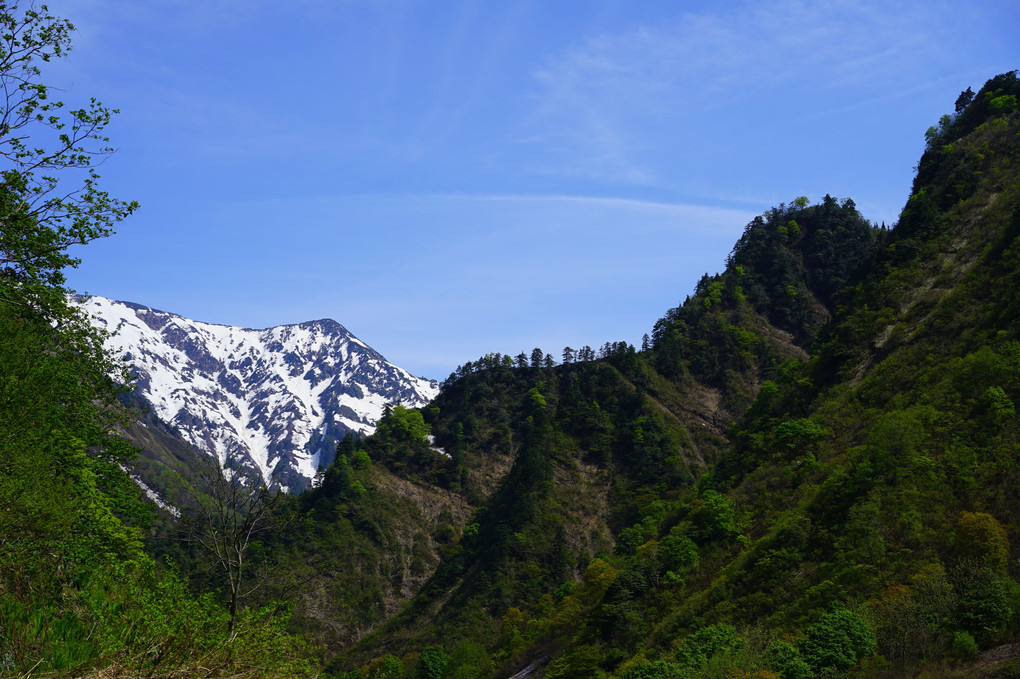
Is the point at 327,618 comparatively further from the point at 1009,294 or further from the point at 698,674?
the point at 1009,294

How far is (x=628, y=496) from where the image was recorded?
366 ft

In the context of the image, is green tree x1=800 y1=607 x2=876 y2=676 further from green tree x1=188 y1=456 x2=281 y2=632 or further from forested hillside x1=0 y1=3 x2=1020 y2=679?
green tree x1=188 y1=456 x2=281 y2=632

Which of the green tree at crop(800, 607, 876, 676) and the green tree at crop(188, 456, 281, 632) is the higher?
the green tree at crop(188, 456, 281, 632)

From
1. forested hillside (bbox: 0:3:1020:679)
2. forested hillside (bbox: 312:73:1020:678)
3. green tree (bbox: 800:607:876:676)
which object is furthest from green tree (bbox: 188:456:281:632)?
green tree (bbox: 800:607:876:676)

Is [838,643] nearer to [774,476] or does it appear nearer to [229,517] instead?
[229,517]

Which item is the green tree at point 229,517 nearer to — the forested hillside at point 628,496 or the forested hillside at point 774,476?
the forested hillside at point 628,496

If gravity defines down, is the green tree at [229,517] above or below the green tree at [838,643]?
above

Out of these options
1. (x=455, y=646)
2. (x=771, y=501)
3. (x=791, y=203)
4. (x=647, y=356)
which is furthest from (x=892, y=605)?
(x=791, y=203)

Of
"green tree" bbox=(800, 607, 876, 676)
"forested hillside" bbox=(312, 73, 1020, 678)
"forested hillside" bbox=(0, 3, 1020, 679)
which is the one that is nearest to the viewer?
"forested hillside" bbox=(0, 3, 1020, 679)

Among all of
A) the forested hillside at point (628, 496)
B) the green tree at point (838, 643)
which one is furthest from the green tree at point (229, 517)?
the green tree at point (838, 643)

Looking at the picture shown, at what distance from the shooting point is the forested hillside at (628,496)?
1820 cm

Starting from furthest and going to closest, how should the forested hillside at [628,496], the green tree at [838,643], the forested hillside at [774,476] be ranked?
1. the forested hillside at [774,476]
2. the green tree at [838,643]
3. the forested hillside at [628,496]

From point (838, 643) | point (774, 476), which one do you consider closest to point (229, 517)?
point (838, 643)

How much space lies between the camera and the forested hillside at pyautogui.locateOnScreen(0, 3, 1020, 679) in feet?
59.7
